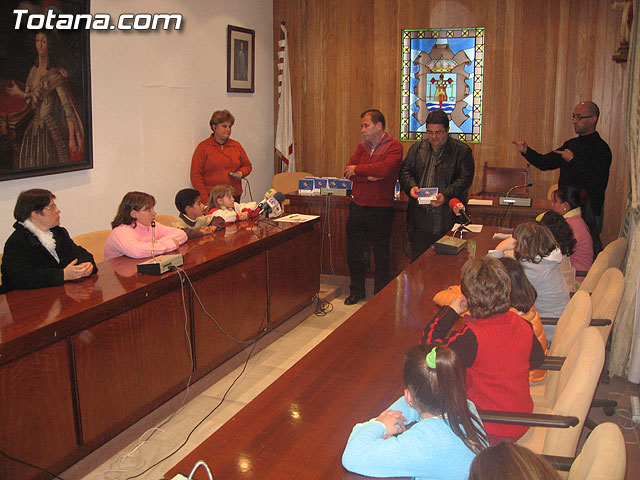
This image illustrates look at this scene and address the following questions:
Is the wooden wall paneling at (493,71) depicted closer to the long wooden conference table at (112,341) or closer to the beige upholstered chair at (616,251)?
the beige upholstered chair at (616,251)

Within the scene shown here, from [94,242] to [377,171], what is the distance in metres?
2.37

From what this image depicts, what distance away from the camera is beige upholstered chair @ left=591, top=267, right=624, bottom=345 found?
2.99 m

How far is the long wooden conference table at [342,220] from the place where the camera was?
5.69 meters

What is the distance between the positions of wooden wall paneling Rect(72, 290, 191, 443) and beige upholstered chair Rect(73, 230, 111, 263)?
0.98 m

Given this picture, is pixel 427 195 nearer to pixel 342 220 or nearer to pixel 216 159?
pixel 342 220

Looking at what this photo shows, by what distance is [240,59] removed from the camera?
7.62 m

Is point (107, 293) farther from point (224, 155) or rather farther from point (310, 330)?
point (224, 155)

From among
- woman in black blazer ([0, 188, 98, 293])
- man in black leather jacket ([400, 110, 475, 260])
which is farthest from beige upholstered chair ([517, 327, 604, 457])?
man in black leather jacket ([400, 110, 475, 260])

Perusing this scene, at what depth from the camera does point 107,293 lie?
3.26m

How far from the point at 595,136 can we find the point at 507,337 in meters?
3.60

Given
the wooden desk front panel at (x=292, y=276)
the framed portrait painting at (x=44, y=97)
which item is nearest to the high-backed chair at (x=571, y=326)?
the wooden desk front panel at (x=292, y=276)

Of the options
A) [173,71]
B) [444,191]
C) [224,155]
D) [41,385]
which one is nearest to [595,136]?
[444,191]

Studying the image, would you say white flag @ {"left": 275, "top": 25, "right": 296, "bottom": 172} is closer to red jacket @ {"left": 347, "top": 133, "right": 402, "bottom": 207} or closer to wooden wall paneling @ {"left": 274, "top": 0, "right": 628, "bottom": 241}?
wooden wall paneling @ {"left": 274, "top": 0, "right": 628, "bottom": 241}

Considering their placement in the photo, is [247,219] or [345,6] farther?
[345,6]
